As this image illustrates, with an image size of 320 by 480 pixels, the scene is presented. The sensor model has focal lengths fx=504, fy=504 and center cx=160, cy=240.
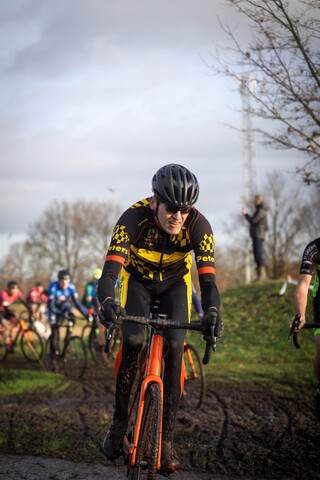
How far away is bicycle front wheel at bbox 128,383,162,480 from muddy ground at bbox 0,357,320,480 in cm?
121

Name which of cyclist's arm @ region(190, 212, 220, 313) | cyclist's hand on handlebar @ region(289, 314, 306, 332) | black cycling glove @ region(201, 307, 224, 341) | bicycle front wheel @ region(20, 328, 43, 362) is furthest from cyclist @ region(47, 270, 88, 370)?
black cycling glove @ region(201, 307, 224, 341)

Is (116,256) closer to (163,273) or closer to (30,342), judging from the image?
(163,273)

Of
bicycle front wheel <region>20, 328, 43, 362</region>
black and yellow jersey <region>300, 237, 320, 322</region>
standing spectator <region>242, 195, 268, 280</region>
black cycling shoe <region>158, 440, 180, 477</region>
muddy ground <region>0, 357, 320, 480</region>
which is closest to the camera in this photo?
black cycling shoe <region>158, 440, 180, 477</region>

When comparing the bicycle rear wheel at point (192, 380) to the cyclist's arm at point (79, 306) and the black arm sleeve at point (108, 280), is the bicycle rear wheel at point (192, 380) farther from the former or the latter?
the black arm sleeve at point (108, 280)

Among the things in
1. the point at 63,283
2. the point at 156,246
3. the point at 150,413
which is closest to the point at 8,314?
the point at 63,283

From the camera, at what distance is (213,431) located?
6000 mm

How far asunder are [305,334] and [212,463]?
936 centimetres

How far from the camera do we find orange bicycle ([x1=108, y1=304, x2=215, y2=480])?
3.32 meters

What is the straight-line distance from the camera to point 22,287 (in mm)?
45062

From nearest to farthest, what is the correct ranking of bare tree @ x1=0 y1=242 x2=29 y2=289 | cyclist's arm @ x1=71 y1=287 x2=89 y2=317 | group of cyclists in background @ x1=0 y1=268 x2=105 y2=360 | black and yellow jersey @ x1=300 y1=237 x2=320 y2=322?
1. black and yellow jersey @ x1=300 y1=237 x2=320 y2=322
2. cyclist's arm @ x1=71 y1=287 x2=89 y2=317
3. group of cyclists in background @ x1=0 y1=268 x2=105 y2=360
4. bare tree @ x1=0 y1=242 x2=29 y2=289

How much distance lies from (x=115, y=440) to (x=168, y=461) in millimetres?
501

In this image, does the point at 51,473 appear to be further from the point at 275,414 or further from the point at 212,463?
the point at 275,414

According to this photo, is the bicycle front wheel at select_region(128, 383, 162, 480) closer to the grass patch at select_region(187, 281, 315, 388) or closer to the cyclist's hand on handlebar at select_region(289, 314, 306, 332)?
the cyclist's hand on handlebar at select_region(289, 314, 306, 332)

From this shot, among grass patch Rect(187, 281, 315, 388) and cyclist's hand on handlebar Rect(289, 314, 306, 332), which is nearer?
cyclist's hand on handlebar Rect(289, 314, 306, 332)
